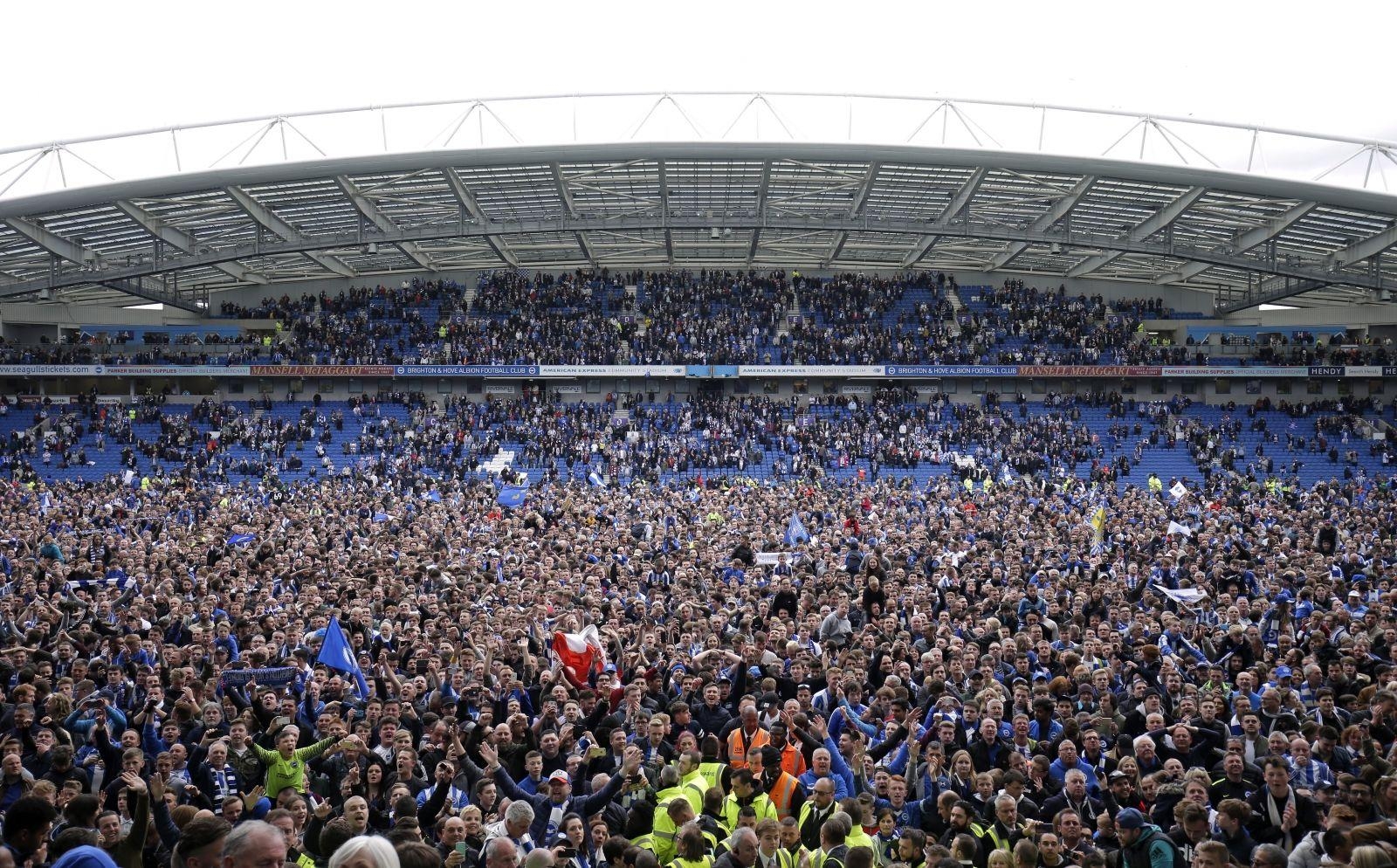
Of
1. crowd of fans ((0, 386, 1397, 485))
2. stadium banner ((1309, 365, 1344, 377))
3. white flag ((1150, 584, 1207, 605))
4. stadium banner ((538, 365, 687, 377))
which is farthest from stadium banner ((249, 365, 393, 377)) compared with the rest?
stadium banner ((1309, 365, 1344, 377))

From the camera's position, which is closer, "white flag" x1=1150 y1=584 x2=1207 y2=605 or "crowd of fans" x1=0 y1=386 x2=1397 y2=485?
"white flag" x1=1150 y1=584 x2=1207 y2=605

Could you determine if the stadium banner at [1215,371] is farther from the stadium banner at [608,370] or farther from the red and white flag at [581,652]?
the red and white flag at [581,652]

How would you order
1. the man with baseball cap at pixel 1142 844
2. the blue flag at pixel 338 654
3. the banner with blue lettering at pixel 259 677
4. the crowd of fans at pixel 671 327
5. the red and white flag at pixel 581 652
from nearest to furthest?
the man with baseball cap at pixel 1142 844
the banner with blue lettering at pixel 259 677
the blue flag at pixel 338 654
the red and white flag at pixel 581 652
the crowd of fans at pixel 671 327

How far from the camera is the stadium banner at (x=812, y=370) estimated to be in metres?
42.2

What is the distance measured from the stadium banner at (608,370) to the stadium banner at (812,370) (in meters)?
2.83

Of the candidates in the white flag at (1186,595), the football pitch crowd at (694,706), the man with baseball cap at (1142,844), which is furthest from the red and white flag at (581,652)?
the white flag at (1186,595)

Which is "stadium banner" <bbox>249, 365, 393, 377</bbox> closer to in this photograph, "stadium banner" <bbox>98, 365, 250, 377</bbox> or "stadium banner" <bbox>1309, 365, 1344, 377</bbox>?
"stadium banner" <bbox>98, 365, 250, 377</bbox>

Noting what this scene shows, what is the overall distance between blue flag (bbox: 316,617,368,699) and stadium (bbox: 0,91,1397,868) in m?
0.03

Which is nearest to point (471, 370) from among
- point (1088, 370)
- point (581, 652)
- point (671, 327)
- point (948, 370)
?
point (671, 327)

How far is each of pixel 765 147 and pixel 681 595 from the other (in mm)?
19379

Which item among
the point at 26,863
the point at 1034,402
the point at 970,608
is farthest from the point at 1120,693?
the point at 1034,402

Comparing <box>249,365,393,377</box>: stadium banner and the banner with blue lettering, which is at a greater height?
<box>249,365,393,377</box>: stadium banner

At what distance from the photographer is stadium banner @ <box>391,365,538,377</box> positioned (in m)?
42.2

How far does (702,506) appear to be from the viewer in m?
25.3
